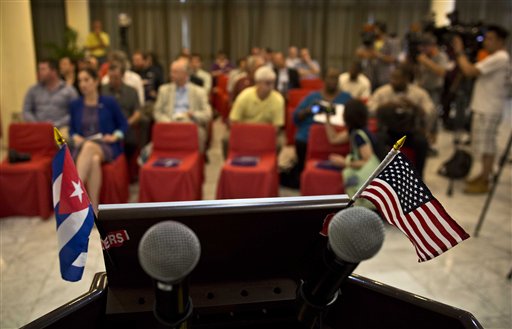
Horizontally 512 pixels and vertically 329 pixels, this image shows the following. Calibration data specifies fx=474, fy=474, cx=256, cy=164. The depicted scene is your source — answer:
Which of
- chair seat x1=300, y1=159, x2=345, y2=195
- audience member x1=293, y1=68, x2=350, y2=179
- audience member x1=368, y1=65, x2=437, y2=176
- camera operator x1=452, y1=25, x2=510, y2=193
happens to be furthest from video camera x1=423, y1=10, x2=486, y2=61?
chair seat x1=300, y1=159, x2=345, y2=195

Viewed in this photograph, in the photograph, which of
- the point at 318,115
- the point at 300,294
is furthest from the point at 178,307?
the point at 318,115

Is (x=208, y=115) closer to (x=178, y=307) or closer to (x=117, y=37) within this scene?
(x=178, y=307)

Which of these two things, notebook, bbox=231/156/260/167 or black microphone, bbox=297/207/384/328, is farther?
notebook, bbox=231/156/260/167

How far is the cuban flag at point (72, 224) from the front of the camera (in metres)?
1.33

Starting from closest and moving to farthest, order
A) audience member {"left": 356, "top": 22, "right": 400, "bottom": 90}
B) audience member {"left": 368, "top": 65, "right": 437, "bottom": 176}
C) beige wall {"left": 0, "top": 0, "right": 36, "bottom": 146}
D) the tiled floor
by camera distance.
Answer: beige wall {"left": 0, "top": 0, "right": 36, "bottom": 146} → the tiled floor → audience member {"left": 368, "top": 65, "right": 437, "bottom": 176} → audience member {"left": 356, "top": 22, "right": 400, "bottom": 90}

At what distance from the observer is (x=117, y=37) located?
1210cm

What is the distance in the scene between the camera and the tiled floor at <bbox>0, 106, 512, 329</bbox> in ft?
10.1

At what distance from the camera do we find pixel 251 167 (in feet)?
14.6

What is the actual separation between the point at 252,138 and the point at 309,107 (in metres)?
0.78

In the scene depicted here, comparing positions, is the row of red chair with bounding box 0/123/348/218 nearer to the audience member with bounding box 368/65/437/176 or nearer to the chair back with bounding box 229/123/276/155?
the chair back with bounding box 229/123/276/155

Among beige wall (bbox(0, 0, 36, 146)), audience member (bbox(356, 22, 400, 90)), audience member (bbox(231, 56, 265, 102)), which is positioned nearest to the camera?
beige wall (bbox(0, 0, 36, 146))

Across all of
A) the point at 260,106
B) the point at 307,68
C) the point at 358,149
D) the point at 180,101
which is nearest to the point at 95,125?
the point at 180,101

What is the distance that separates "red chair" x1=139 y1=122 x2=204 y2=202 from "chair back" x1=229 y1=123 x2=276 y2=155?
0.40 m

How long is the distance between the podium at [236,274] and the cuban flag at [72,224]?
0.30 ft
